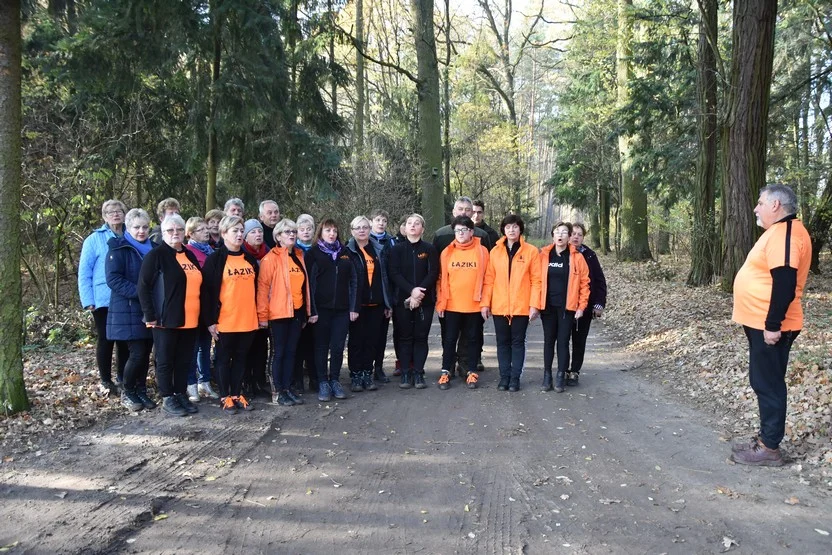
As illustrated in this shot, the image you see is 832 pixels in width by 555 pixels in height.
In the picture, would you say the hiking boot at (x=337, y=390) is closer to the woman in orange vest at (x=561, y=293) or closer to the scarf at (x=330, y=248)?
the scarf at (x=330, y=248)

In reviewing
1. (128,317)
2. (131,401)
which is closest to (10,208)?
(128,317)

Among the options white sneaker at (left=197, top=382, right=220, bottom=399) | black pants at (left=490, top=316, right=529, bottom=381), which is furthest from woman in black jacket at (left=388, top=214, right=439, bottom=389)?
white sneaker at (left=197, top=382, right=220, bottom=399)

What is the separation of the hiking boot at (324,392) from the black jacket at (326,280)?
794mm

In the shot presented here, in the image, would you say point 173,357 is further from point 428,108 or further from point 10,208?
point 428,108

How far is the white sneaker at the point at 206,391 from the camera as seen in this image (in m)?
6.62

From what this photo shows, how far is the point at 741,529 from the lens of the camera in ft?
12.4

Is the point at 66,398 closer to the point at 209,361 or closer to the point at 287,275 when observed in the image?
the point at 209,361

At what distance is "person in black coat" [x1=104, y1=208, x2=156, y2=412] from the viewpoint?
599 centimetres

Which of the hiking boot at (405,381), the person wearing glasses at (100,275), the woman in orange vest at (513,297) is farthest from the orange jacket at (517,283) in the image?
the person wearing glasses at (100,275)

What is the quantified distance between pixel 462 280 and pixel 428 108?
1037cm

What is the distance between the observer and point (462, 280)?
726cm

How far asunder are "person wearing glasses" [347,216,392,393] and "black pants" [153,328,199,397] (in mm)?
1822

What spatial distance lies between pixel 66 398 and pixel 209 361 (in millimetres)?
1429

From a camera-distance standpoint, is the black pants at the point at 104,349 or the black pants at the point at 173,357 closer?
the black pants at the point at 173,357
